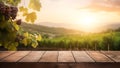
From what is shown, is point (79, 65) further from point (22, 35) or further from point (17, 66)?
point (22, 35)

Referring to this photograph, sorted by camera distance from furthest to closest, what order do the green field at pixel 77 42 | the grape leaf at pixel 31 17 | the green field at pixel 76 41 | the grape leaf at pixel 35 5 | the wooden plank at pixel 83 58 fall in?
the green field at pixel 77 42, the green field at pixel 76 41, the wooden plank at pixel 83 58, the grape leaf at pixel 31 17, the grape leaf at pixel 35 5

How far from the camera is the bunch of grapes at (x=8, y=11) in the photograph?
6.77 ft

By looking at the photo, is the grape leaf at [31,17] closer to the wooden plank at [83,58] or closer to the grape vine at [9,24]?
the grape vine at [9,24]

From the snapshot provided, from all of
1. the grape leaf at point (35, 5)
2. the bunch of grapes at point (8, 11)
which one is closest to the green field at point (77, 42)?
the bunch of grapes at point (8, 11)

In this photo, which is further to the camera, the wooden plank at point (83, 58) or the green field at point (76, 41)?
the green field at point (76, 41)

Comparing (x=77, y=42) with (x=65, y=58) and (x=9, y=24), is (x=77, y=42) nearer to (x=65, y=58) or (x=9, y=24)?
(x=65, y=58)

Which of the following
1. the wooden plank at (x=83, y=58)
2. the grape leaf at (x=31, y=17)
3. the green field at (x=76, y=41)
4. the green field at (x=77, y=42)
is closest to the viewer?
the grape leaf at (x=31, y=17)

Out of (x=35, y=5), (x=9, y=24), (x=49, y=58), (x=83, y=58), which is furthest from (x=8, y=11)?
(x=83, y=58)

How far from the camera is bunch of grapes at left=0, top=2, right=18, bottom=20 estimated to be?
81.2 inches

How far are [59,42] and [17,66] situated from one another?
5273 millimetres

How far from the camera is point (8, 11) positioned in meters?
2.07

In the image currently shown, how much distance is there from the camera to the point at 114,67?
2090 millimetres

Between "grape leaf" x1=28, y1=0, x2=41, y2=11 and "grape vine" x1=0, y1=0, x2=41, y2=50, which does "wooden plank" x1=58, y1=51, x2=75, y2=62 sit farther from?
"grape leaf" x1=28, y1=0, x2=41, y2=11

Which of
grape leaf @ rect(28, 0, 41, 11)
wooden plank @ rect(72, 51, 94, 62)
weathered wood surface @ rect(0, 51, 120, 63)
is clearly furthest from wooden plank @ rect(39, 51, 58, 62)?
grape leaf @ rect(28, 0, 41, 11)
